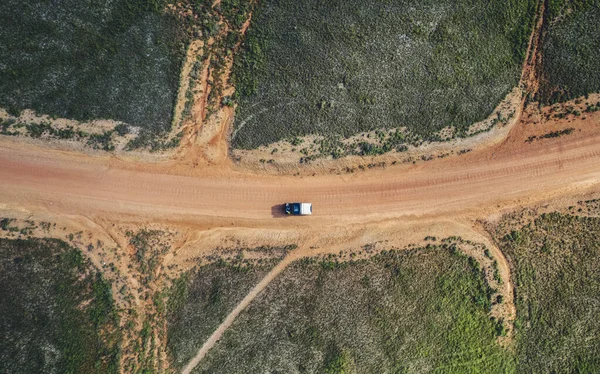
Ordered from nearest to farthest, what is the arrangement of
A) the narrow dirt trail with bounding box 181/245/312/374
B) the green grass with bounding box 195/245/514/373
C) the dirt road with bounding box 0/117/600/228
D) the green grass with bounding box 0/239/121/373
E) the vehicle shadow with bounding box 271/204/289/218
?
1. the green grass with bounding box 0/239/121/373
2. the narrow dirt trail with bounding box 181/245/312/374
3. the green grass with bounding box 195/245/514/373
4. the dirt road with bounding box 0/117/600/228
5. the vehicle shadow with bounding box 271/204/289/218

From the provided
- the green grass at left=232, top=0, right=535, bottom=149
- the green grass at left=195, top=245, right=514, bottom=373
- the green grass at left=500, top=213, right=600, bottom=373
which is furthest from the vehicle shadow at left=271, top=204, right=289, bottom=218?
the green grass at left=500, top=213, right=600, bottom=373

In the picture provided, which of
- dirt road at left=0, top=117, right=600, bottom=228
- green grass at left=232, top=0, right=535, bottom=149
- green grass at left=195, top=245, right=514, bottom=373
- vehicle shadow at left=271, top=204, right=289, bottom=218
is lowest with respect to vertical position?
green grass at left=195, top=245, right=514, bottom=373

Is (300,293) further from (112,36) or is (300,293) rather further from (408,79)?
(112,36)

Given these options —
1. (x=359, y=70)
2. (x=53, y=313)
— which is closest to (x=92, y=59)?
(x=53, y=313)

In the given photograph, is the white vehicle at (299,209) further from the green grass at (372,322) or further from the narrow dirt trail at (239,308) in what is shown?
the green grass at (372,322)

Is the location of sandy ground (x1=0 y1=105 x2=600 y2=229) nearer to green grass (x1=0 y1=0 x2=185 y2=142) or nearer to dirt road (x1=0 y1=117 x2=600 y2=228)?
dirt road (x1=0 y1=117 x2=600 y2=228)

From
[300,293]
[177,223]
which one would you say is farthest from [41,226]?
[300,293]

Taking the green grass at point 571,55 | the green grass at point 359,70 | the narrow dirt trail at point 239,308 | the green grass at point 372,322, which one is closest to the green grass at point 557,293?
the green grass at point 372,322
